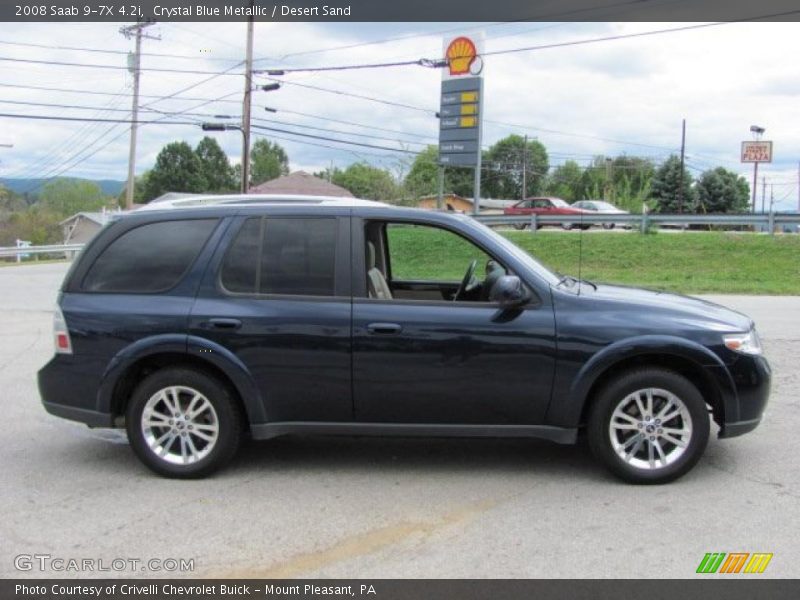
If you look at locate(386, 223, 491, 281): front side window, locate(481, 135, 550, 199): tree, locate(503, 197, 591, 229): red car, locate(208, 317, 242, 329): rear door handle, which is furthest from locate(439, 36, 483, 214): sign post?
locate(481, 135, 550, 199): tree

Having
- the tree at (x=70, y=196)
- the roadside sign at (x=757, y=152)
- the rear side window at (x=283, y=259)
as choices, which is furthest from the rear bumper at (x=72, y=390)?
the tree at (x=70, y=196)

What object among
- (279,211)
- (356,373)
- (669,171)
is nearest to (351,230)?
(279,211)

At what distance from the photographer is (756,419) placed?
15.5ft

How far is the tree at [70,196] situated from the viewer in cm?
11225

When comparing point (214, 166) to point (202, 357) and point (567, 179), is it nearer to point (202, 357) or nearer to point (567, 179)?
point (567, 179)

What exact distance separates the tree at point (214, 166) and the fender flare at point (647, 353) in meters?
91.6

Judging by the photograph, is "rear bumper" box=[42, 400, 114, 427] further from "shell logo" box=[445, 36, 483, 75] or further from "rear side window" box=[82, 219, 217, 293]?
"shell logo" box=[445, 36, 483, 75]

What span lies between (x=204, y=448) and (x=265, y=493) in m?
0.54

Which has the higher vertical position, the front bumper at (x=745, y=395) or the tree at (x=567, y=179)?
the tree at (x=567, y=179)

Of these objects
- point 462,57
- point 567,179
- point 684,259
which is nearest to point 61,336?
point 684,259

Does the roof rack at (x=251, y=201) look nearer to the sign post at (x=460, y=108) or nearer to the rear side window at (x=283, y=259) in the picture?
the rear side window at (x=283, y=259)

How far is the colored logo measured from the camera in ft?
11.7

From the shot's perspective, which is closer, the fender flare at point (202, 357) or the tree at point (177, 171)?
the fender flare at point (202, 357)
